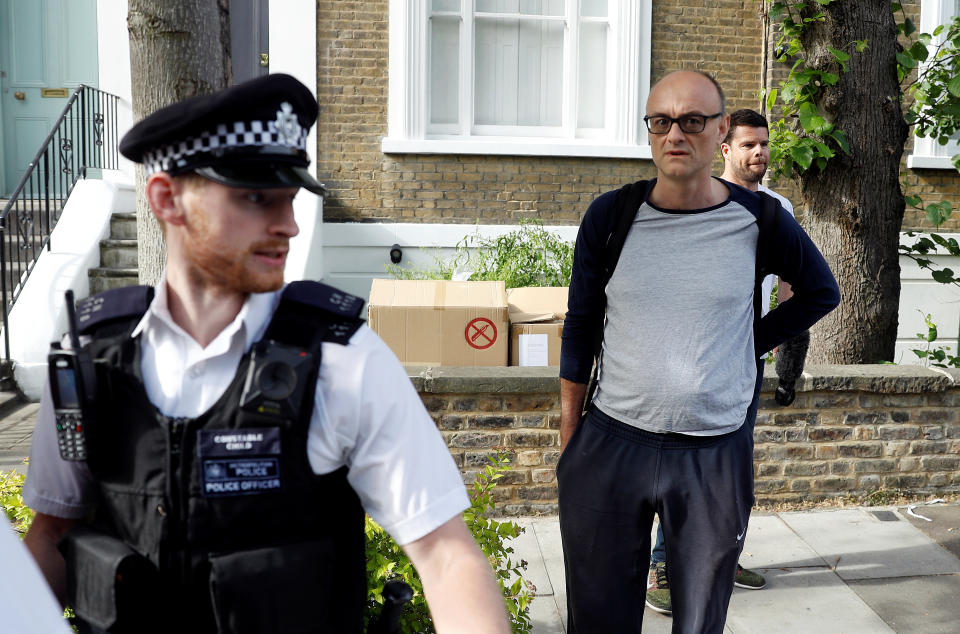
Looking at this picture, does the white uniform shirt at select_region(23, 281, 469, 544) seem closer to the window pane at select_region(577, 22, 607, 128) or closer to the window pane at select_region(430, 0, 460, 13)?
the window pane at select_region(430, 0, 460, 13)

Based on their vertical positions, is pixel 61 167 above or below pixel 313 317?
above

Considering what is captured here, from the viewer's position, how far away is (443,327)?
4.82 metres

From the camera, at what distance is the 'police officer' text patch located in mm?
1307

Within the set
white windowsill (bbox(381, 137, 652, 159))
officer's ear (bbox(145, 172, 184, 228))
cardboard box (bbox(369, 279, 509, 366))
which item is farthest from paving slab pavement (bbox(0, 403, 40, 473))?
officer's ear (bbox(145, 172, 184, 228))

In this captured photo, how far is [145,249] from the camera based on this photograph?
306 centimetres

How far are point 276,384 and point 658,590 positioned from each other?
2.90 metres

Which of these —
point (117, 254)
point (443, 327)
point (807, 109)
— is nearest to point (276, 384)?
point (443, 327)

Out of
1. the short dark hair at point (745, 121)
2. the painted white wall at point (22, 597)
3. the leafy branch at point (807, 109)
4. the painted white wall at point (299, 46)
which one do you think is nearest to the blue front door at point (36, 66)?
the painted white wall at point (299, 46)

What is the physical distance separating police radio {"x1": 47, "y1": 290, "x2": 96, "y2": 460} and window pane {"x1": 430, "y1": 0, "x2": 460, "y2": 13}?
25.6 feet

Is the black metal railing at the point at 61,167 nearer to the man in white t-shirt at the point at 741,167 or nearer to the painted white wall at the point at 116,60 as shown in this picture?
the painted white wall at the point at 116,60

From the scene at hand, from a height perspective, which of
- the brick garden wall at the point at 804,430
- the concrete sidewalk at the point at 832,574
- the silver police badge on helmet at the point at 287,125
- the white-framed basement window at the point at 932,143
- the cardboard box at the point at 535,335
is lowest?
the concrete sidewalk at the point at 832,574

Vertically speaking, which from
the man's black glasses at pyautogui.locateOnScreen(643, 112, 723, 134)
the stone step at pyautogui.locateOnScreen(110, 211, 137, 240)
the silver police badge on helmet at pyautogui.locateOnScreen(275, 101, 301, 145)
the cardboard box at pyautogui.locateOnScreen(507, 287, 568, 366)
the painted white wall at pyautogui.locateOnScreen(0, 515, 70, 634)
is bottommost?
the cardboard box at pyautogui.locateOnScreen(507, 287, 568, 366)

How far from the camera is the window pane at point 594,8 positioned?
8.74 m

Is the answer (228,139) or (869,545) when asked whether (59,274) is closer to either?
(869,545)
